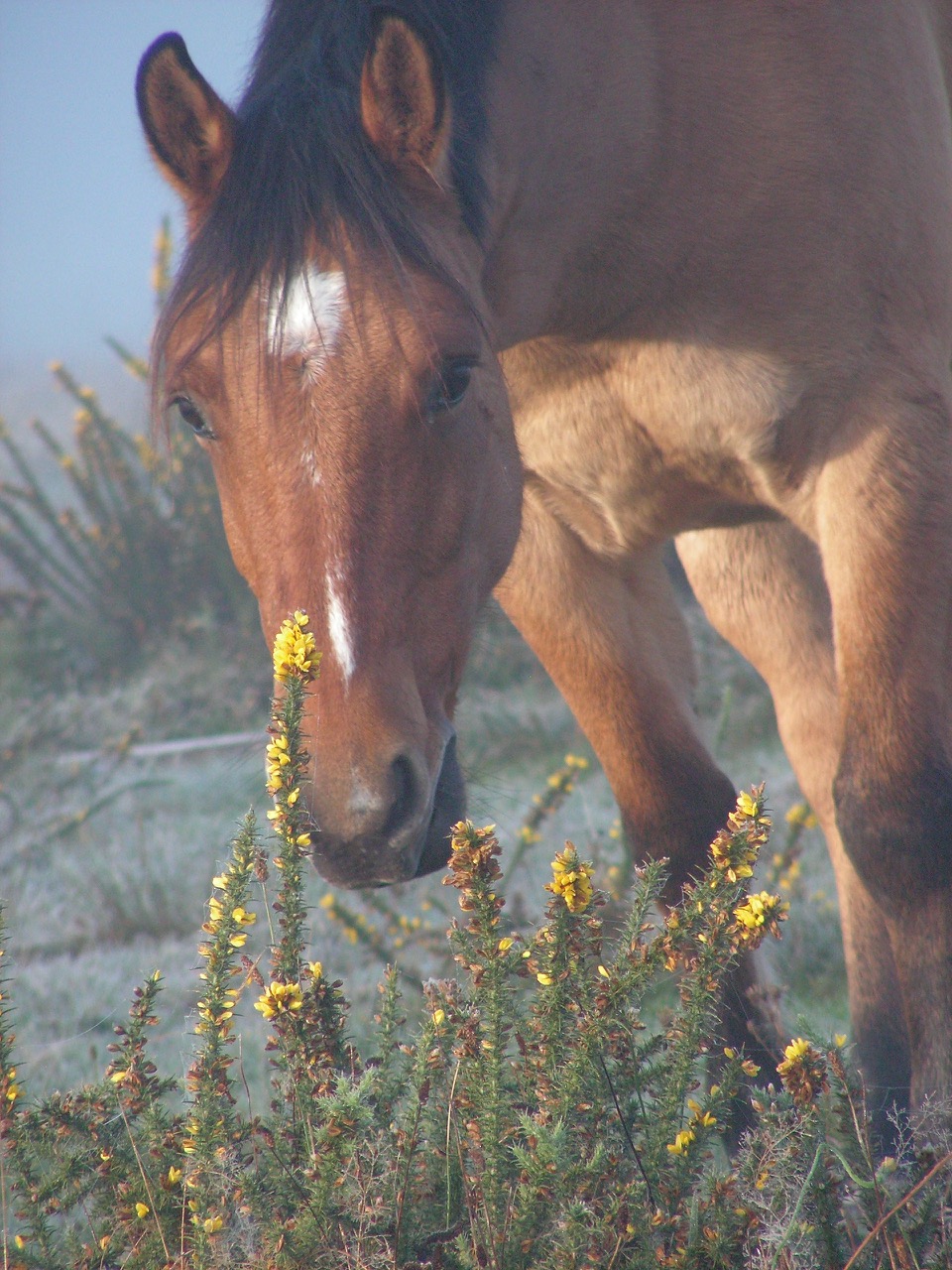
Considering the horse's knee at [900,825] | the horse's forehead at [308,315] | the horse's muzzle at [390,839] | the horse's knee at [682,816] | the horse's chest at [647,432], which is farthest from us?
the horse's knee at [682,816]

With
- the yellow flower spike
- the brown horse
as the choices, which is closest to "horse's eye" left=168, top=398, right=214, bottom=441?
the brown horse

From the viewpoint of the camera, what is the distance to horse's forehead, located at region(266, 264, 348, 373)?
165 centimetres

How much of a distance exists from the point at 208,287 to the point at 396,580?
1.68ft

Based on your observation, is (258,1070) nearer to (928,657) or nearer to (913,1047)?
(913,1047)

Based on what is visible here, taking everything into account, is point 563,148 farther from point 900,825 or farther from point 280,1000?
point 280,1000

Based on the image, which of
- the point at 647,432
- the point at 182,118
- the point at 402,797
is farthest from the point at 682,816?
the point at 182,118

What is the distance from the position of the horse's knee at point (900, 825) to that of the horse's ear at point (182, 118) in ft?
4.64

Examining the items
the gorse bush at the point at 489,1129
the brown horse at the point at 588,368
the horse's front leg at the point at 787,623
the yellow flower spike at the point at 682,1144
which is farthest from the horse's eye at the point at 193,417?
the horse's front leg at the point at 787,623

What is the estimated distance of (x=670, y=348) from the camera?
224cm

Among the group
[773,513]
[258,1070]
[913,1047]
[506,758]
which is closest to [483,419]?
[773,513]

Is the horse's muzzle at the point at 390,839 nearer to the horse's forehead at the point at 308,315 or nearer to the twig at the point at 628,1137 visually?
the twig at the point at 628,1137

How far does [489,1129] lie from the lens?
1.30m

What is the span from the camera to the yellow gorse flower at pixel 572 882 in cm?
125

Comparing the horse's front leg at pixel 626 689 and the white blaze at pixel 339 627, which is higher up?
the white blaze at pixel 339 627
